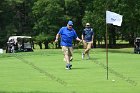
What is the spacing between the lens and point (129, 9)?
200 ft

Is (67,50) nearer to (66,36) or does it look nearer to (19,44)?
(66,36)

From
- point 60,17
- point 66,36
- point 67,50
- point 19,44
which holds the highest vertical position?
point 60,17

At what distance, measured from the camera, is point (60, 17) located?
73562 millimetres

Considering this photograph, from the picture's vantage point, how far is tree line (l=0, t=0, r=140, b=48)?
203ft

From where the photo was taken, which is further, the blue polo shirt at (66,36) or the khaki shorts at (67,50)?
the blue polo shirt at (66,36)

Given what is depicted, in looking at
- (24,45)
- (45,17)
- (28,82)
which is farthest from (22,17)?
(28,82)

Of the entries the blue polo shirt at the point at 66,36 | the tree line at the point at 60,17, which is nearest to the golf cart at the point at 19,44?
the tree line at the point at 60,17

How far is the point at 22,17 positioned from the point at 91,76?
68939 millimetres

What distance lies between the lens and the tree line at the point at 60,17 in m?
62.0

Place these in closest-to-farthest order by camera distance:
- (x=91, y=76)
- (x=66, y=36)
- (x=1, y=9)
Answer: (x=91, y=76) → (x=66, y=36) → (x=1, y=9)

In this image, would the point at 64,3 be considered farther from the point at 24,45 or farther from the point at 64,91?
the point at 64,91

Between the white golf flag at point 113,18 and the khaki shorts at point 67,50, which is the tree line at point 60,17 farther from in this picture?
the white golf flag at point 113,18

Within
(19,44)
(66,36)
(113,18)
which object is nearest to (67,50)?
(66,36)

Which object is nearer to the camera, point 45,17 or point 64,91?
point 64,91
